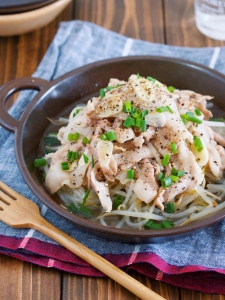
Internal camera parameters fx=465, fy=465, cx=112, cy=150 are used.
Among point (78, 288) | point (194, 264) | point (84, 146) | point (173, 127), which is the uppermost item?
point (173, 127)

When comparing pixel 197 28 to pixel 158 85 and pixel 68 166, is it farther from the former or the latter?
pixel 68 166

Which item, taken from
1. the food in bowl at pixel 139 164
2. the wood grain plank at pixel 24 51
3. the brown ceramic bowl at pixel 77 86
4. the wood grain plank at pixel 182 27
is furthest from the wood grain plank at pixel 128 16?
the food in bowl at pixel 139 164

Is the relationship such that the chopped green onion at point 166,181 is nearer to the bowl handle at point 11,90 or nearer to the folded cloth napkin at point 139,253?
the folded cloth napkin at point 139,253

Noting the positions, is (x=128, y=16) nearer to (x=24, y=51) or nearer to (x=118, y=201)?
(x=24, y=51)

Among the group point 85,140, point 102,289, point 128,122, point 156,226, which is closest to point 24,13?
point 85,140

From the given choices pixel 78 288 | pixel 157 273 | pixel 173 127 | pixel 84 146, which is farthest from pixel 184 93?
pixel 78 288

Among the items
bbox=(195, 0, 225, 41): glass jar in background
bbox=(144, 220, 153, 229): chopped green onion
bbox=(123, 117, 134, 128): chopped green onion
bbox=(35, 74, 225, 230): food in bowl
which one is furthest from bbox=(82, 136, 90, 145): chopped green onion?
bbox=(195, 0, 225, 41): glass jar in background
